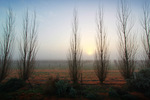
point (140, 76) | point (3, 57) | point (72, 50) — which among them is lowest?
point (140, 76)

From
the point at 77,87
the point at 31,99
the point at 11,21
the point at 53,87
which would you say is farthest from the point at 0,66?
the point at 77,87

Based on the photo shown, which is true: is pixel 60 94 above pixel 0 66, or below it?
below

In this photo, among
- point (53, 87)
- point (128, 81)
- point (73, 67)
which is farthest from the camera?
point (73, 67)

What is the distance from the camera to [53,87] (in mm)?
4914

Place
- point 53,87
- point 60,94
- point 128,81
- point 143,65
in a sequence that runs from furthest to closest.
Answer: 1. point 143,65
2. point 128,81
3. point 53,87
4. point 60,94

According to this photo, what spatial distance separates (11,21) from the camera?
23.8 feet

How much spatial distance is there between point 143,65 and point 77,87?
21.3 feet

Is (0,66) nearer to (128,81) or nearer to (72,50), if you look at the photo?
(72,50)

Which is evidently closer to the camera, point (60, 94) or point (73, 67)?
point (60, 94)

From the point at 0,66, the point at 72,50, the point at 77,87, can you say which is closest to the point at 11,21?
the point at 0,66

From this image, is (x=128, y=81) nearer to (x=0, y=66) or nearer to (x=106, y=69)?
(x=106, y=69)

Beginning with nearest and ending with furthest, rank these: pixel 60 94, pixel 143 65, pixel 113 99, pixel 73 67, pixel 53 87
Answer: pixel 113 99 < pixel 60 94 < pixel 53 87 < pixel 73 67 < pixel 143 65

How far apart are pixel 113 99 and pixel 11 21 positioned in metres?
10.5

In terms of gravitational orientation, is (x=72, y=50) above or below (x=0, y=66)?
above
